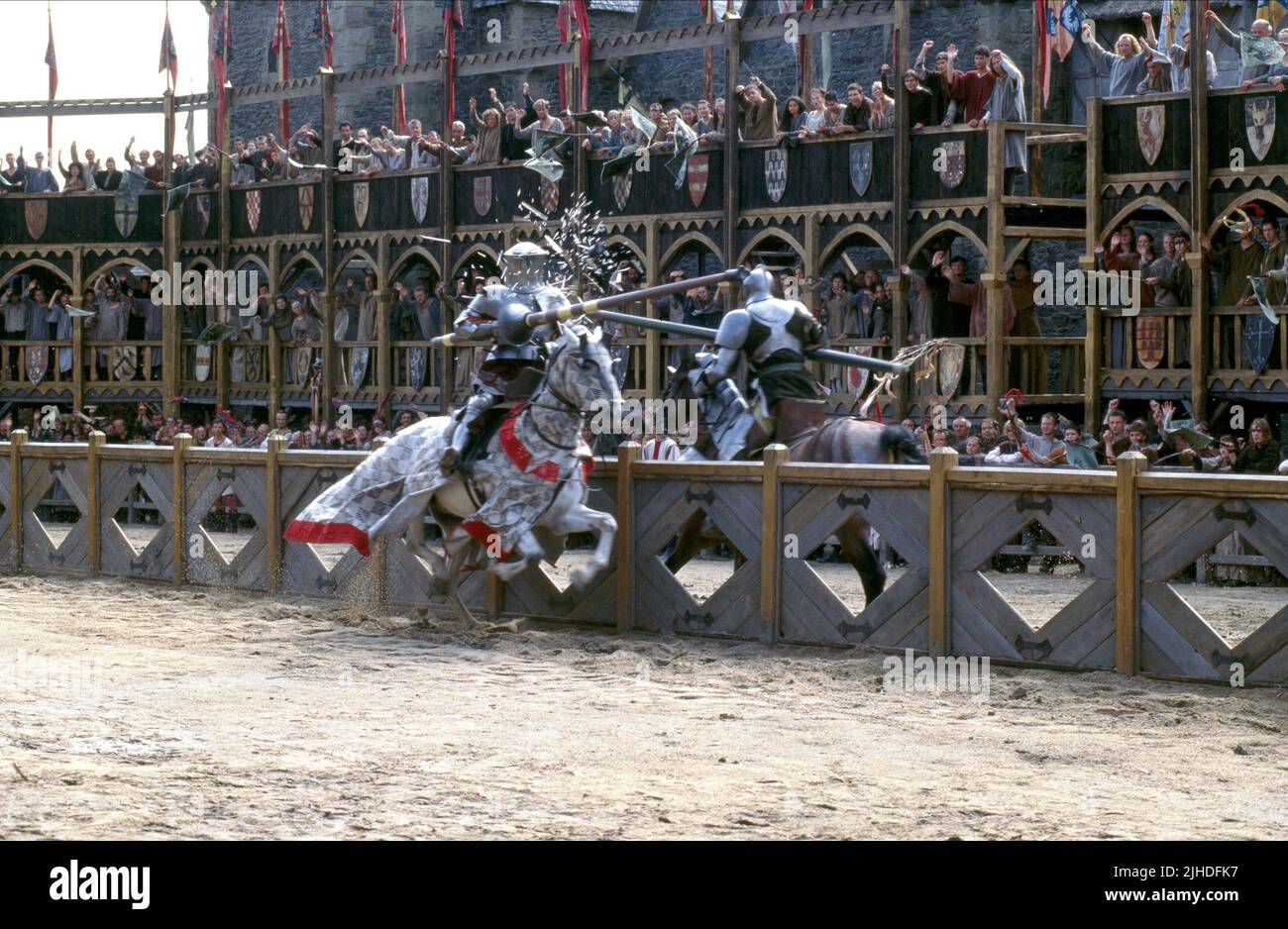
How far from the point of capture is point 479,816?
7949 millimetres

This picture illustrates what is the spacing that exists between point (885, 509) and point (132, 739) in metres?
4.97

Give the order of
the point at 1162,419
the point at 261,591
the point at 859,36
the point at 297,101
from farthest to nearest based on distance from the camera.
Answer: the point at 297,101 → the point at 859,36 → the point at 1162,419 → the point at 261,591

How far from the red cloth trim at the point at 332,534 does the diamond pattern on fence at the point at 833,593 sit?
124 inches

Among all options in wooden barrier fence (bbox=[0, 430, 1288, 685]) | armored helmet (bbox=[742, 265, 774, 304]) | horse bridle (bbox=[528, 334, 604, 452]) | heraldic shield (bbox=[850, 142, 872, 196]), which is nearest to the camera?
wooden barrier fence (bbox=[0, 430, 1288, 685])

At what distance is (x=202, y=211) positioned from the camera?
29.7m

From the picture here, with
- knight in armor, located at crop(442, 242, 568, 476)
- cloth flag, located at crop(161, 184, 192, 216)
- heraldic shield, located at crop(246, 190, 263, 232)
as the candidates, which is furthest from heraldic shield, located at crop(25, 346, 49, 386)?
knight in armor, located at crop(442, 242, 568, 476)

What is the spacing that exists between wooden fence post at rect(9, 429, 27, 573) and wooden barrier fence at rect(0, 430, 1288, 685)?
185 cm

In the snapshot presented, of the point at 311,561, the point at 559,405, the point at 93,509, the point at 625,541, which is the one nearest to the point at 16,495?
the point at 93,509

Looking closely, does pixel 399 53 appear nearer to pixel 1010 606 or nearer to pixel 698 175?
pixel 698 175

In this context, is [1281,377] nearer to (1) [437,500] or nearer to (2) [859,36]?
(1) [437,500]

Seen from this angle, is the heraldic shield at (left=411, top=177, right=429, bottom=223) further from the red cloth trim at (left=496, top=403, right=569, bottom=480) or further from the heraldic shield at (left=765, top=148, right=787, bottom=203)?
the red cloth trim at (left=496, top=403, right=569, bottom=480)

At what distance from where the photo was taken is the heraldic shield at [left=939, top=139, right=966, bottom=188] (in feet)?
69.0

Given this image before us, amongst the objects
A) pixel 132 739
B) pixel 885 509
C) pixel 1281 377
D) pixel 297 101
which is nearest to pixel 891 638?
pixel 885 509

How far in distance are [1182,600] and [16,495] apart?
1128 centimetres
